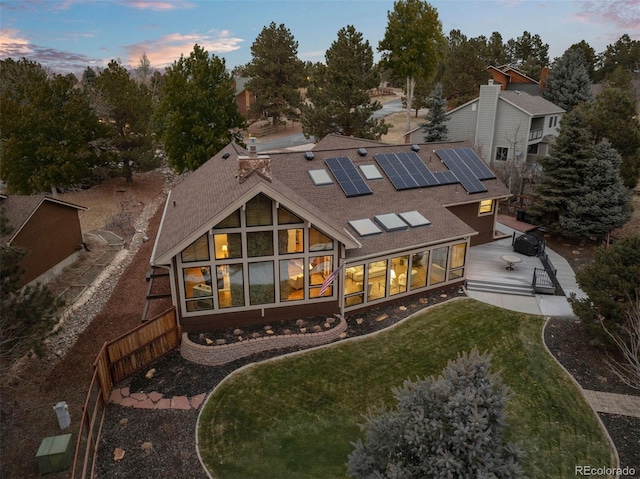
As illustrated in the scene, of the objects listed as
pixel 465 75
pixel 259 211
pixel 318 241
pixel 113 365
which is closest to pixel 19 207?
pixel 113 365

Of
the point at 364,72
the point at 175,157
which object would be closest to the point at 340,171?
the point at 175,157

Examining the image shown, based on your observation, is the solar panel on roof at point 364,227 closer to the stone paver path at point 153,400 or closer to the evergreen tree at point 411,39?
the stone paver path at point 153,400

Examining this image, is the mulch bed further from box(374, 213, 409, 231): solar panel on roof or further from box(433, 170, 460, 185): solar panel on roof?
box(433, 170, 460, 185): solar panel on roof

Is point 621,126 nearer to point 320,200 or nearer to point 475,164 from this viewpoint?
point 475,164

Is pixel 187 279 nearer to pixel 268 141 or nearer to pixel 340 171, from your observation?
pixel 340 171

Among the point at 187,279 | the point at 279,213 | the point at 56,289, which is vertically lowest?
the point at 56,289

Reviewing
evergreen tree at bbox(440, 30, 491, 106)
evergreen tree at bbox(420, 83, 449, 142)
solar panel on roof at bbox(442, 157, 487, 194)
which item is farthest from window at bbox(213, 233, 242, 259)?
evergreen tree at bbox(440, 30, 491, 106)
